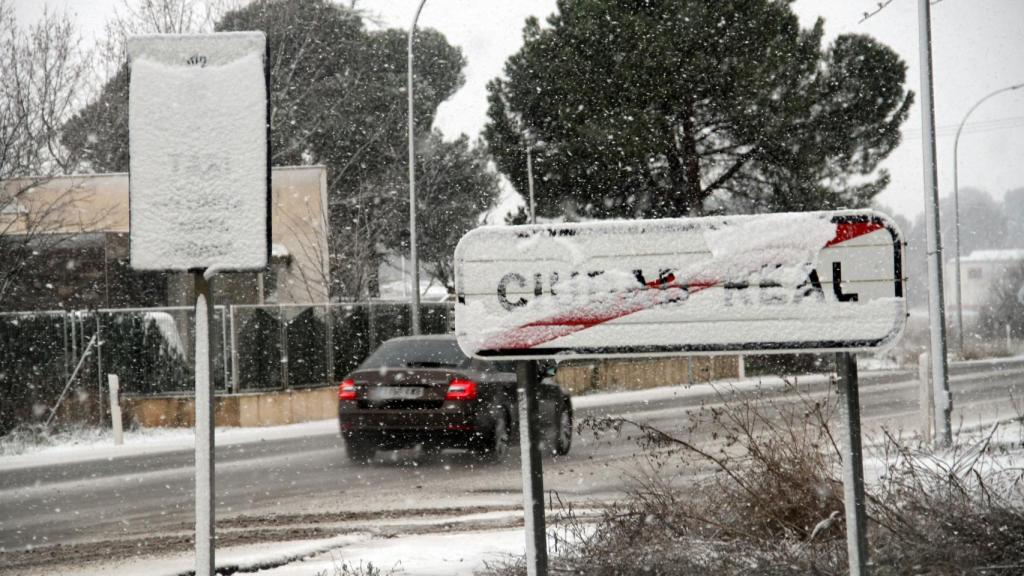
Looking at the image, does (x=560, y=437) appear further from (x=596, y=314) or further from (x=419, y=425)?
(x=596, y=314)

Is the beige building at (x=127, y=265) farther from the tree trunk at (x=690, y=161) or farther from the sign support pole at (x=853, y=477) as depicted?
the sign support pole at (x=853, y=477)

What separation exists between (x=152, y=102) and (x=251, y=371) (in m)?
17.6

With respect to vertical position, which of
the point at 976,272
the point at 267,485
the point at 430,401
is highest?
the point at 976,272

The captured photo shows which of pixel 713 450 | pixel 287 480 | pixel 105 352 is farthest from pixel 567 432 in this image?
pixel 105 352

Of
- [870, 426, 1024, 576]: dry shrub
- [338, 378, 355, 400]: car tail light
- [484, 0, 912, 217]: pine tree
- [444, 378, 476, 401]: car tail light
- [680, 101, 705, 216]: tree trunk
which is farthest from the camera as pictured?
[680, 101, 705, 216]: tree trunk

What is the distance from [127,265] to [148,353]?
8970mm

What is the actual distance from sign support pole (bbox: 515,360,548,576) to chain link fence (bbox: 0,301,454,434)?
1503 cm

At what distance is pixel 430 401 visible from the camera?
13.2 meters

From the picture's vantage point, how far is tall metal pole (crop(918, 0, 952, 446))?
12281mm

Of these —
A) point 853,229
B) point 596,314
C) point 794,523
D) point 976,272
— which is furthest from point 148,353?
point 976,272

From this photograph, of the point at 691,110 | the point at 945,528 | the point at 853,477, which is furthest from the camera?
the point at 691,110

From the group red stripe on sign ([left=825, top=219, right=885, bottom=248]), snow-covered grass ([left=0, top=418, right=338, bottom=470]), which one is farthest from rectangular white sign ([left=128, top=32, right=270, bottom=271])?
snow-covered grass ([left=0, top=418, right=338, bottom=470])

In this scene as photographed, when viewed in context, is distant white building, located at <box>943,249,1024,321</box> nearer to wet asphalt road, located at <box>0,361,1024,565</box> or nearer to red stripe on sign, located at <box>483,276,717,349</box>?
wet asphalt road, located at <box>0,361,1024,565</box>

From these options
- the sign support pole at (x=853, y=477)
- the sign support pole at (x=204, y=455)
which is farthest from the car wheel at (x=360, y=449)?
the sign support pole at (x=853, y=477)
